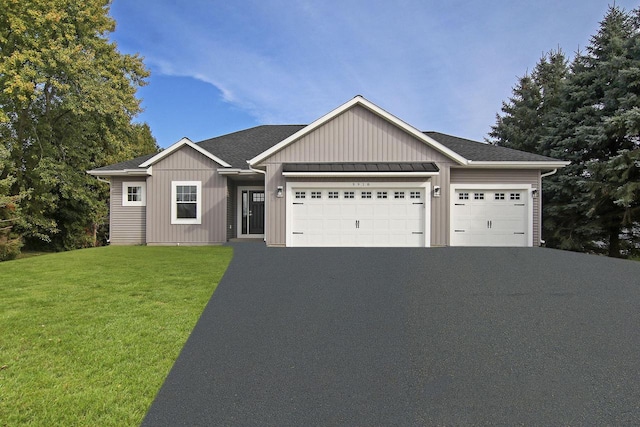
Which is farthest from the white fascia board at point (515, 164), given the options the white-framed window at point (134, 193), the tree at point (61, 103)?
the tree at point (61, 103)

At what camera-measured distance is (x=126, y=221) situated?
47.3ft

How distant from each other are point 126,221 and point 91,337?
11.1 metres

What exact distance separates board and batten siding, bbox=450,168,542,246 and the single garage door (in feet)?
6.16

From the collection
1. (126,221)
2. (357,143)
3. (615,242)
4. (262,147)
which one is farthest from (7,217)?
(615,242)

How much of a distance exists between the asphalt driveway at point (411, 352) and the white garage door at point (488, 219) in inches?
188

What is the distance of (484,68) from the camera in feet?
50.2

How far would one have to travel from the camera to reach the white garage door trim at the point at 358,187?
1206 cm

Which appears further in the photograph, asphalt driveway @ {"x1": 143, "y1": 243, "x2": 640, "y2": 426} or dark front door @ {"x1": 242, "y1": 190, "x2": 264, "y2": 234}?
dark front door @ {"x1": 242, "y1": 190, "x2": 264, "y2": 234}

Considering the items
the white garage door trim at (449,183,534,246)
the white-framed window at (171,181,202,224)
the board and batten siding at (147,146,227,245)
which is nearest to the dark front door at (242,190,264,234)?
the board and batten siding at (147,146,227,245)

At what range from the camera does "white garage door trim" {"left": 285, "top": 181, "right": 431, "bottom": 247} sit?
475 inches

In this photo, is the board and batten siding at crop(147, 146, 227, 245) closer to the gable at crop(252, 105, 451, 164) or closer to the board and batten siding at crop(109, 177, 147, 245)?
the board and batten siding at crop(109, 177, 147, 245)

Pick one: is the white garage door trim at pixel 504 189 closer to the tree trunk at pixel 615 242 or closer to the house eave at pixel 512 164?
the house eave at pixel 512 164

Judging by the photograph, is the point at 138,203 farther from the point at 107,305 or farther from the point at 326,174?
the point at 107,305

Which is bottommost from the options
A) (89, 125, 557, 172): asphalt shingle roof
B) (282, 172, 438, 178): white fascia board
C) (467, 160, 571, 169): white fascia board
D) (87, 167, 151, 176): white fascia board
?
(282, 172, 438, 178): white fascia board
